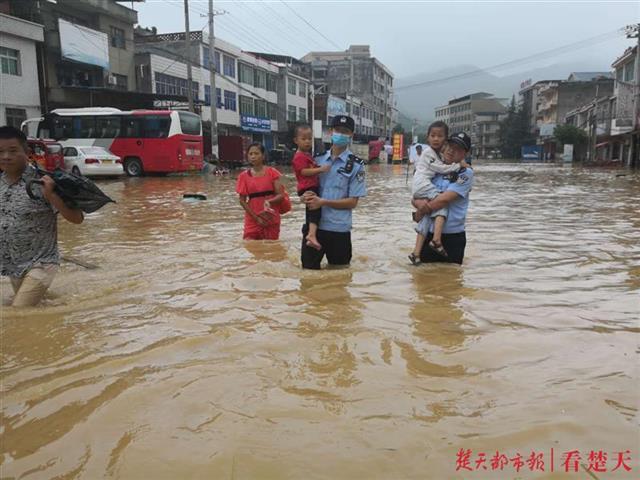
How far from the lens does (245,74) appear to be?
45.2 m

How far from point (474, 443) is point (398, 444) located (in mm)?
333

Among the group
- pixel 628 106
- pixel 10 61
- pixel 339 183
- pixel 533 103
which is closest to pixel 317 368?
pixel 339 183

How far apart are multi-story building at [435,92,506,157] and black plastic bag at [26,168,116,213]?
91008 mm

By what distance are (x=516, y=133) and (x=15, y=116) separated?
6976 cm

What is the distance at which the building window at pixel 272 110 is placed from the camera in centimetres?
5014

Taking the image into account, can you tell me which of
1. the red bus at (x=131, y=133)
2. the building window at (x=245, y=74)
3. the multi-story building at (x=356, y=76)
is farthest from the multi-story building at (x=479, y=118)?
the red bus at (x=131, y=133)

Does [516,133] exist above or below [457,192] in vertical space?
above

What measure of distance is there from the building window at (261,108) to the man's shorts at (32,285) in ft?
147

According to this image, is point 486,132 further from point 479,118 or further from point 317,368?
point 317,368

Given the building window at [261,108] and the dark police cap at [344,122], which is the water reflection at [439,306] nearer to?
the dark police cap at [344,122]

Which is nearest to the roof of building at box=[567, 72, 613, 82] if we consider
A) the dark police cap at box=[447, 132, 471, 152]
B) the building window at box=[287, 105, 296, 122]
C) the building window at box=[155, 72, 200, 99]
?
the building window at box=[287, 105, 296, 122]

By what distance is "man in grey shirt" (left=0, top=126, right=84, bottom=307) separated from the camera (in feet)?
13.4

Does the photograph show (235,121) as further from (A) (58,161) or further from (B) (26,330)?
(B) (26,330)

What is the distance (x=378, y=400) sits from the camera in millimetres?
2684
